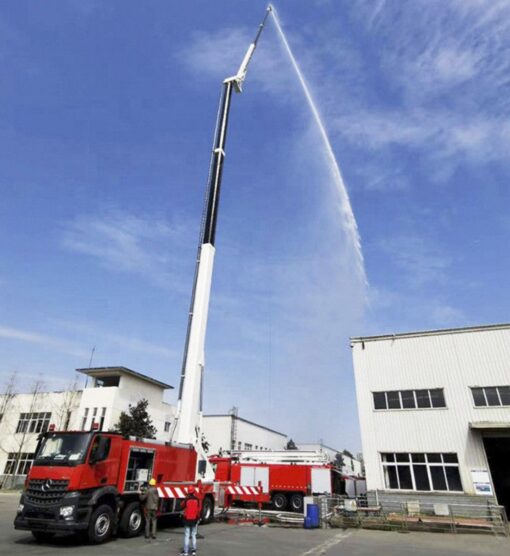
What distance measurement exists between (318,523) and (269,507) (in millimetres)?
9122

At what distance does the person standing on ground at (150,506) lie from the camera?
40.0ft

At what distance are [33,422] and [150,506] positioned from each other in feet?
124

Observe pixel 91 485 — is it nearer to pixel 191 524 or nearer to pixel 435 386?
pixel 191 524

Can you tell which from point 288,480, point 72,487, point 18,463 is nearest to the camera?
point 72,487

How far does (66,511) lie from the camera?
10.5m

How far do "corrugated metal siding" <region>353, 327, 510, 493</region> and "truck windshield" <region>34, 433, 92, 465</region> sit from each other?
51.3ft

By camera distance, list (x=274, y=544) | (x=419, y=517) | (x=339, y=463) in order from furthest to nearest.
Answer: (x=339, y=463) → (x=419, y=517) → (x=274, y=544)

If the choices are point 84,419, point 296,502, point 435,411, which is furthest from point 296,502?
point 84,419

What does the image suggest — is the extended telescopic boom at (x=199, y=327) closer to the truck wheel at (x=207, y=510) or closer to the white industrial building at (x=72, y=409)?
the truck wheel at (x=207, y=510)

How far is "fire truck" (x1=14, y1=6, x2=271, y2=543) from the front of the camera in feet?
35.3

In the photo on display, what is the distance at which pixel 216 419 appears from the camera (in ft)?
179

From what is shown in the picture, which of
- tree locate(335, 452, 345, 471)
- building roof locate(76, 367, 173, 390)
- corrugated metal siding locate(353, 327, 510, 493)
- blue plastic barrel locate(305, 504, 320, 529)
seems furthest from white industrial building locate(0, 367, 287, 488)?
blue plastic barrel locate(305, 504, 320, 529)

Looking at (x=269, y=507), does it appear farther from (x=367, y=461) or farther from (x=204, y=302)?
(x=204, y=302)

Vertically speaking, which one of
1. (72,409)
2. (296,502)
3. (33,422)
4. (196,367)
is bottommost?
(296,502)
